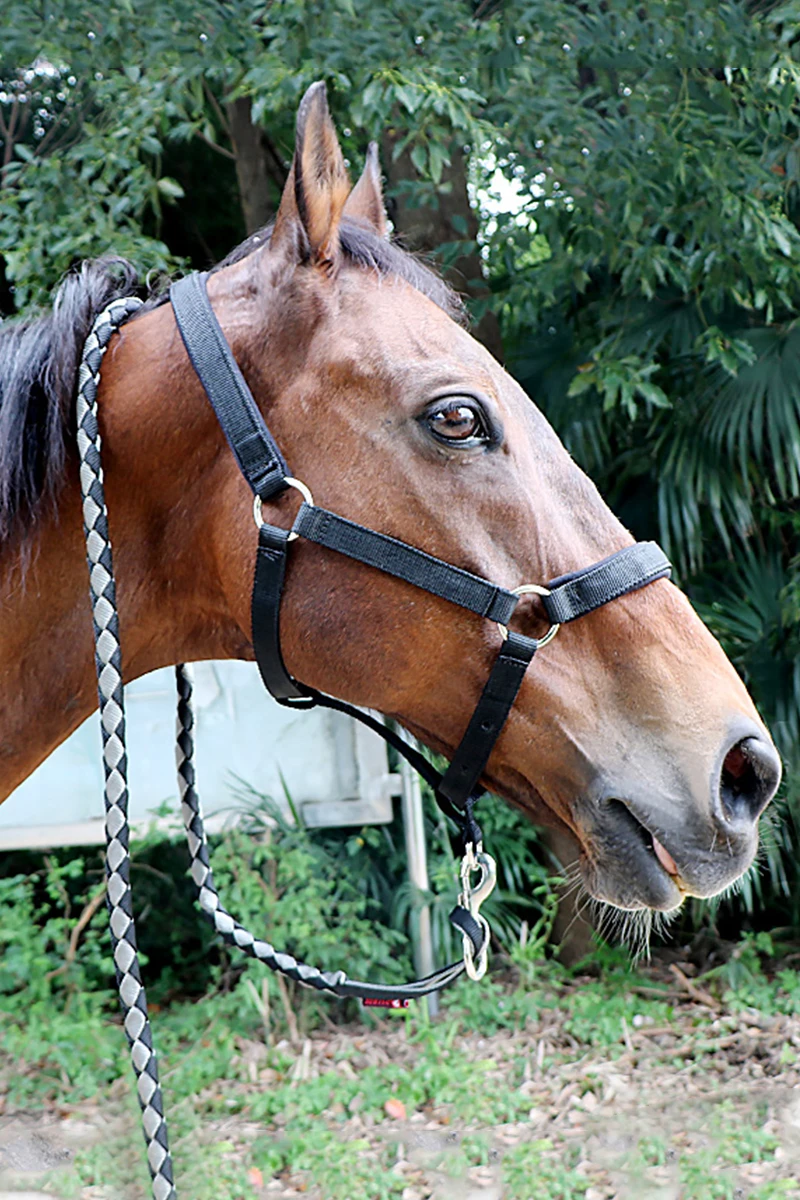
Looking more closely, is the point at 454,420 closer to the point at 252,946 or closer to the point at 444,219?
the point at 252,946

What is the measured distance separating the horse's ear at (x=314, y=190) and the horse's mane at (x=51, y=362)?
61mm

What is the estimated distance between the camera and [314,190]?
4.81 ft

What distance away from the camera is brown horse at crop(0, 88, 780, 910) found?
1.41 metres

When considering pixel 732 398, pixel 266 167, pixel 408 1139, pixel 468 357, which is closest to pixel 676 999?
pixel 408 1139

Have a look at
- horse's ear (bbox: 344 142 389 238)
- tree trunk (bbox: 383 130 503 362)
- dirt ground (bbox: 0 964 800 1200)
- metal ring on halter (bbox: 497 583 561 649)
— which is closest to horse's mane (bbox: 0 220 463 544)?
horse's ear (bbox: 344 142 389 238)

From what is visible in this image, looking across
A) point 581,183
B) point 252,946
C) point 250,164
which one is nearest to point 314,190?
point 252,946

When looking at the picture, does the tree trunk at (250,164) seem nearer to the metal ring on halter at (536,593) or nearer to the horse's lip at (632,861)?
the metal ring on halter at (536,593)

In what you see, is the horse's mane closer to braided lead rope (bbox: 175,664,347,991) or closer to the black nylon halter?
the black nylon halter

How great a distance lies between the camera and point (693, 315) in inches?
176

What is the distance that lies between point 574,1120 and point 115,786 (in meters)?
2.95

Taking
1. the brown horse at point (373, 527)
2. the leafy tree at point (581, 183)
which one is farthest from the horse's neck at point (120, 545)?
the leafy tree at point (581, 183)

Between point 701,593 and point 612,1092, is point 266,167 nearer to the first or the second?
point 701,593

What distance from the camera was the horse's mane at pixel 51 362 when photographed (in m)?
1.49

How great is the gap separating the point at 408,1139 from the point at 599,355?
3.04 meters
